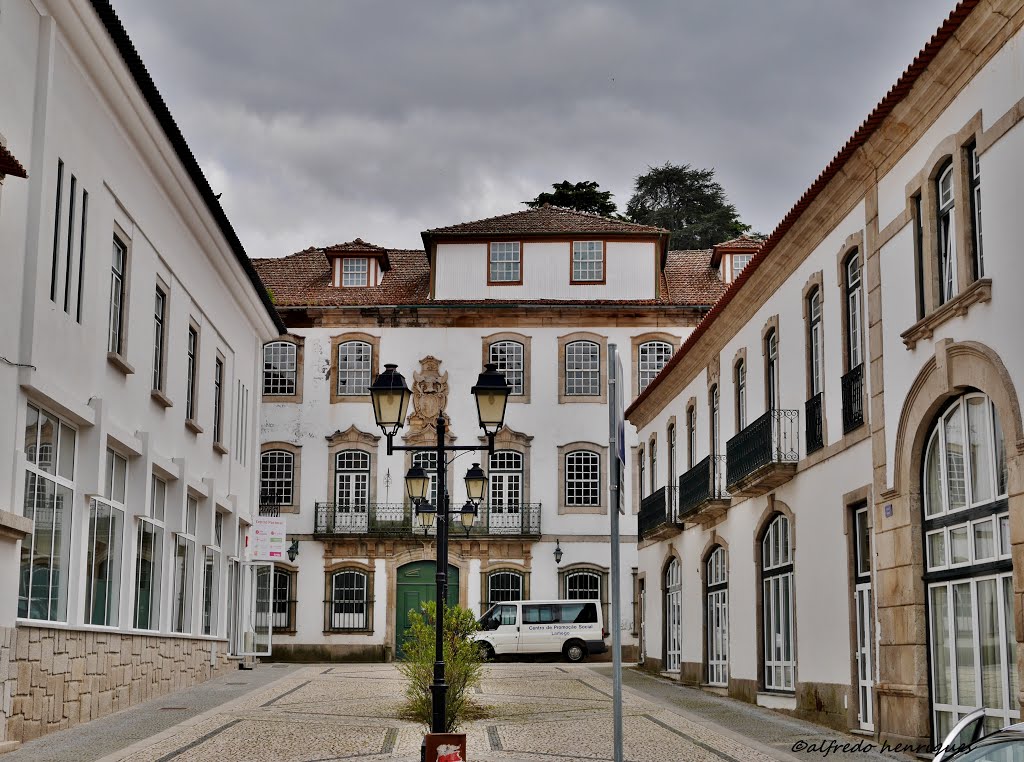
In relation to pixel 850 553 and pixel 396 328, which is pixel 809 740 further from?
pixel 396 328

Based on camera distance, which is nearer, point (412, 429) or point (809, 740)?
point (809, 740)

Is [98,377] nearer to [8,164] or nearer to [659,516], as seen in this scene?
[8,164]

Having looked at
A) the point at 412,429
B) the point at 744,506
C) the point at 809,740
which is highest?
the point at 412,429

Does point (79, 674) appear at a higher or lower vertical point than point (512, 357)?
lower

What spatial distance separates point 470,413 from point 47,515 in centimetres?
2422

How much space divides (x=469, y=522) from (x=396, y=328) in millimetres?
15790

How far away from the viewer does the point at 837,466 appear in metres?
16.3

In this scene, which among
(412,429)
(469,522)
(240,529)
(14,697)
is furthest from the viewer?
(412,429)

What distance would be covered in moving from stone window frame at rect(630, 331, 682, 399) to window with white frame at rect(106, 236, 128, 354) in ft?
71.7

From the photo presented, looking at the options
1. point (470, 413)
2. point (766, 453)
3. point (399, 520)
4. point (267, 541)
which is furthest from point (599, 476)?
point (766, 453)

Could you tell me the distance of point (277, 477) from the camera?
3825 cm

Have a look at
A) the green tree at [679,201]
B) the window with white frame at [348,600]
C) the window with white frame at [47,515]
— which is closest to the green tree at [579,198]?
the green tree at [679,201]

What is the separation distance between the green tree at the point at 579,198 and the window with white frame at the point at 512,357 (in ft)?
59.2

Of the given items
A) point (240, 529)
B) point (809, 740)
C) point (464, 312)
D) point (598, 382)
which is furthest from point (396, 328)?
point (809, 740)
